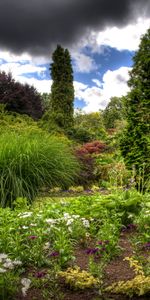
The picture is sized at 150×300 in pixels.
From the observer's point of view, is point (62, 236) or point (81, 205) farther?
point (81, 205)

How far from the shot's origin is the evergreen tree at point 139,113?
8945 mm

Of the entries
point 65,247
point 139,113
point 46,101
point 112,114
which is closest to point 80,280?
point 65,247

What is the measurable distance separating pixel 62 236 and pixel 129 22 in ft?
17.8

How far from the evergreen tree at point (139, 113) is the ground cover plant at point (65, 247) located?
3.92 m

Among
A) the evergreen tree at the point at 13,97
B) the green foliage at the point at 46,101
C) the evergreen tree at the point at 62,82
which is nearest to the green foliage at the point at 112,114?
the green foliage at the point at 46,101

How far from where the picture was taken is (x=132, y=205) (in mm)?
4723

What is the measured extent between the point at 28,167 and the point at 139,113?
3632 mm

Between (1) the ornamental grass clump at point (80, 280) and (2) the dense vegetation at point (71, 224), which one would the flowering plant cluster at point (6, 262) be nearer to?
(2) the dense vegetation at point (71, 224)

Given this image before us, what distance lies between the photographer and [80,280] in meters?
2.78

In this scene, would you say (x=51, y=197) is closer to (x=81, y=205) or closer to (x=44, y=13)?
(x=81, y=205)

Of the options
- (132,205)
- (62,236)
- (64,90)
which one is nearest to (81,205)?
(132,205)

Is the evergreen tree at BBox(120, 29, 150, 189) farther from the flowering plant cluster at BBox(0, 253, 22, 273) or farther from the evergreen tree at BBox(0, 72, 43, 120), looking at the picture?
the evergreen tree at BBox(0, 72, 43, 120)

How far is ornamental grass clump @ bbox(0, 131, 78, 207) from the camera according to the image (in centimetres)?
627

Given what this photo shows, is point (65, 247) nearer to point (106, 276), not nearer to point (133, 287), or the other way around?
point (106, 276)
